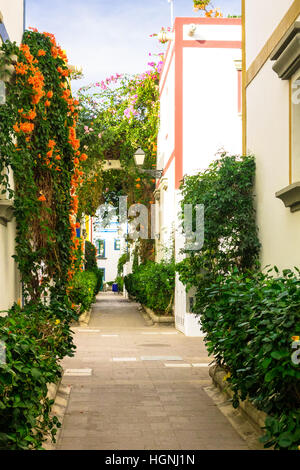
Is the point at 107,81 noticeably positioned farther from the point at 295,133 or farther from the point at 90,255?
the point at 295,133

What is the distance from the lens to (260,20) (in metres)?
9.54

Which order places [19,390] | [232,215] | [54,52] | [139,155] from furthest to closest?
[139,155] < [232,215] < [54,52] < [19,390]

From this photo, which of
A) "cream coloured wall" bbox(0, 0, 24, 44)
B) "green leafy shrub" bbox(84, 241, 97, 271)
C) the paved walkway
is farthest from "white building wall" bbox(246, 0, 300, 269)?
"green leafy shrub" bbox(84, 241, 97, 271)

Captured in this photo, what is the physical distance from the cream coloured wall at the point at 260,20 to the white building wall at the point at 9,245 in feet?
10.9

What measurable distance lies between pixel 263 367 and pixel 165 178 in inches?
631

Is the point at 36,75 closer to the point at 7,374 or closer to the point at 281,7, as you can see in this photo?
the point at 281,7

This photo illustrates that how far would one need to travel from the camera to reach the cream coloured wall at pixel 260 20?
846 cm

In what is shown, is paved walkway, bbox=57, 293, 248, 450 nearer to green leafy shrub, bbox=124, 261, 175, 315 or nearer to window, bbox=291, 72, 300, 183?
window, bbox=291, 72, 300, 183

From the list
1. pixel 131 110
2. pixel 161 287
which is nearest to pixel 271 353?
pixel 161 287

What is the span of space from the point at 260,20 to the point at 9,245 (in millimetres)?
4914

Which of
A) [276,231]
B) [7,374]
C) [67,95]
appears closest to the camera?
[7,374]

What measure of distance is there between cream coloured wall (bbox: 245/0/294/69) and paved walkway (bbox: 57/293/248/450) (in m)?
4.87

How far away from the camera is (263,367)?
178 inches

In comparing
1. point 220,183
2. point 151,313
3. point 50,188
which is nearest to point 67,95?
point 50,188
